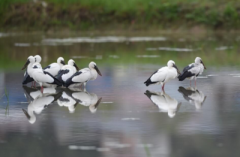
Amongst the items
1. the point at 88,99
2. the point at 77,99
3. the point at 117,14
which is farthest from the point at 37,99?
the point at 117,14

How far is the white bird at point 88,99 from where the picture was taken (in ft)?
34.7

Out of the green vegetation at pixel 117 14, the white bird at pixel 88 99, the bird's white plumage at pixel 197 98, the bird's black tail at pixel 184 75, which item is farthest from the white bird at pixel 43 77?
the green vegetation at pixel 117 14

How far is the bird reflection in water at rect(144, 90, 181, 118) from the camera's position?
998cm

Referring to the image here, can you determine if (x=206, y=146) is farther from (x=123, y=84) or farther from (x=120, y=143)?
(x=123, y=84)

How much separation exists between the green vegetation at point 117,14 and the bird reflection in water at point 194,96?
68.7 feet

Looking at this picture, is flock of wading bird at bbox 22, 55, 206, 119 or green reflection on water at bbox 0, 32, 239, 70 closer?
flock of wading bird at bbox 22, 55, 206, 119

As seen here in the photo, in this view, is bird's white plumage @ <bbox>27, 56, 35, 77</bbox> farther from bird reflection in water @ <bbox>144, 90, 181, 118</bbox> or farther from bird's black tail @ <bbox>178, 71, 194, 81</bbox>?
bird's black tail @ <bbox>178, 71, 194, 81</bbox>

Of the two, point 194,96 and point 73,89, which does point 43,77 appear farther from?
point 194,96

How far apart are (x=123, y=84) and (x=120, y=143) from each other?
591 cm

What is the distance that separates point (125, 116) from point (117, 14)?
2536cm

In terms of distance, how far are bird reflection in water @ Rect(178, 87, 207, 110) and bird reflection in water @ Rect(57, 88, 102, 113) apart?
171 cm

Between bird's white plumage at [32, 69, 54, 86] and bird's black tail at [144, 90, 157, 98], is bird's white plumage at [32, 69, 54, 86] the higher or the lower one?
the higher one

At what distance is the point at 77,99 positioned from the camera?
1139cm

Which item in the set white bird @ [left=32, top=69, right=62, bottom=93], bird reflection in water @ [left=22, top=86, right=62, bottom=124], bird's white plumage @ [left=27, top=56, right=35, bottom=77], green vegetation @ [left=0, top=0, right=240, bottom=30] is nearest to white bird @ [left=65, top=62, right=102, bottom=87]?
white bird @ [left=32, top=69, right=62, bottom=93]
